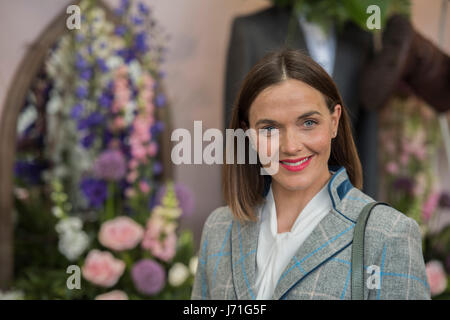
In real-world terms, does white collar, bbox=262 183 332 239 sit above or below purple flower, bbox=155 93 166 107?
below

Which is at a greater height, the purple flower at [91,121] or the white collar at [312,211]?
the purple flower at [91,121]

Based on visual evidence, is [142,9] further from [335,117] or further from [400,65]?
[335,117]

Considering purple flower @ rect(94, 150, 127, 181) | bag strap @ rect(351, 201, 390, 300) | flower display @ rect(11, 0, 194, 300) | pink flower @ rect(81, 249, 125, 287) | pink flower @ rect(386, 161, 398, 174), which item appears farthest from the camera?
pink flower @ rect(386, 161, 398, 174)

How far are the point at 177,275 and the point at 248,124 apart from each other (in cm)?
79

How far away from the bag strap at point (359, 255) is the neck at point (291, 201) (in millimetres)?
67

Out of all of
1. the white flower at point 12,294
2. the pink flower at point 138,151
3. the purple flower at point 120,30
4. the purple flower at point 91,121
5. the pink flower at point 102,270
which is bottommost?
the white flower at point 12,294

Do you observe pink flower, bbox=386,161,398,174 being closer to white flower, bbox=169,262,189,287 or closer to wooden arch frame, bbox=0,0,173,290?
white flower, bbox=169,262,189,287

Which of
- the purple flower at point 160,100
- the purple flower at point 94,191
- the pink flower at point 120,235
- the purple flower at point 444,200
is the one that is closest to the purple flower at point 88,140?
the purple flower at point 94,191

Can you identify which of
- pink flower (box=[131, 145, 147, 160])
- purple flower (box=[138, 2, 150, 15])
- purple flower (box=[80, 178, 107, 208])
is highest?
purple flower (box=[138, 2, 150, 15])

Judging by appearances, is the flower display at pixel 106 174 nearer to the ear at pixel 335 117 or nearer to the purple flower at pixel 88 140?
the purple flower at pixel 88 140

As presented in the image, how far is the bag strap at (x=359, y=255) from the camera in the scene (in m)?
0.56

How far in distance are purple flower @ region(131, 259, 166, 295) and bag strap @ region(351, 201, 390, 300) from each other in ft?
2.43

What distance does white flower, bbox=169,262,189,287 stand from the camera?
1315mm

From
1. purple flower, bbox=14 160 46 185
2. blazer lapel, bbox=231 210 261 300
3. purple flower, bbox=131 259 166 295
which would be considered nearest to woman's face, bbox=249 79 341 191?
blazer lapel, bbox=231 210 261 300
